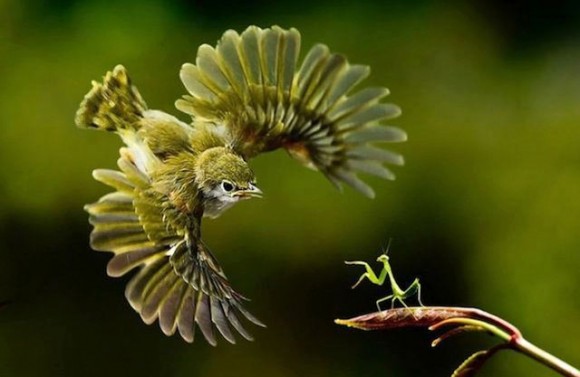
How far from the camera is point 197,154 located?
1.64ft

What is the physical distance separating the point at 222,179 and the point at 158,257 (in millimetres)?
61

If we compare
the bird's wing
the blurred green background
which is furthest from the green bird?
the blurred green background

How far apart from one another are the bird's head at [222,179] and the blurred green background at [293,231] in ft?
3.45

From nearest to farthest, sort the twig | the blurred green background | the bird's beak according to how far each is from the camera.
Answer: the twig, the bird's beak, the blurred green background

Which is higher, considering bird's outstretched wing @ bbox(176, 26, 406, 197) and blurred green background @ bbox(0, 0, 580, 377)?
bird's outstretched wing @ bbox(176, 26, 406, 197)

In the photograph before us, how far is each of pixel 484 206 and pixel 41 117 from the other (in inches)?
26.3

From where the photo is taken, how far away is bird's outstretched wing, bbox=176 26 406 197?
0.52 m

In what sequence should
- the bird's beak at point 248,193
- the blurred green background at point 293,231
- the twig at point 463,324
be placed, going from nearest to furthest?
the twig at point 463,324 → the bird's beak at point 248,193 → the blurred green background at point 293,231

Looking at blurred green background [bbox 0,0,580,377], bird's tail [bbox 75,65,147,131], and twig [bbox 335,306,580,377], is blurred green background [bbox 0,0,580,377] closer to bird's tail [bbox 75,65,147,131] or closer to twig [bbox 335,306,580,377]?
bird's tail [bbox 75,65,147,131]

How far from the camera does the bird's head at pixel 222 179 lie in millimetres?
460

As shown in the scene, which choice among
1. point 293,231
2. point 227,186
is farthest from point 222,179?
point 293,231

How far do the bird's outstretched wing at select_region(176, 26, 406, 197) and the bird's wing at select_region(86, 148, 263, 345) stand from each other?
0.14ft

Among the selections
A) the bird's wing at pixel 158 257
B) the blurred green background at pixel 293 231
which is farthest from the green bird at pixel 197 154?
the blurred green background at pixel 293 231

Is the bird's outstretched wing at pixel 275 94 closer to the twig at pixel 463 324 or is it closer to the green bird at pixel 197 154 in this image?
the green bird at pixel 197 154
